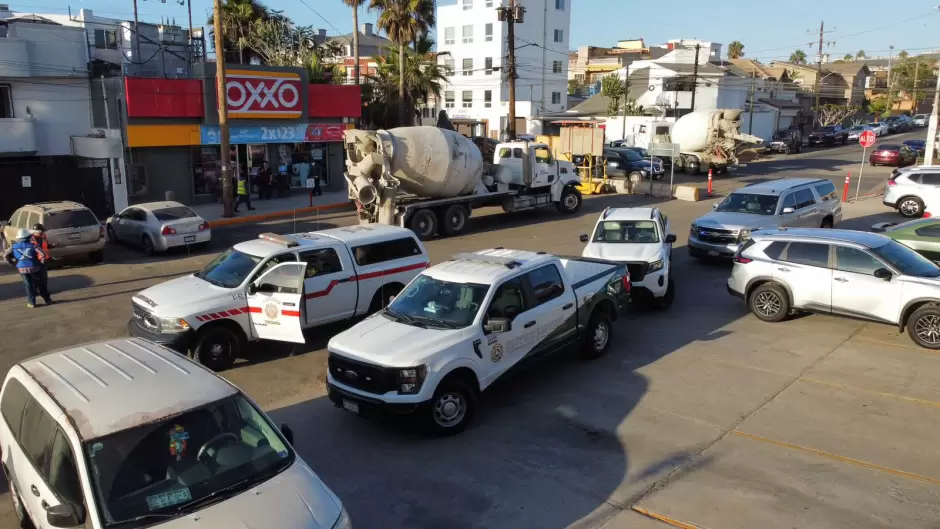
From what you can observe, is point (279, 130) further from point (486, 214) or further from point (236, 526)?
point (236, 526)

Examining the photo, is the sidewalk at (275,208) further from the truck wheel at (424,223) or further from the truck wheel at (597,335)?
the truck wheel at (597,335)

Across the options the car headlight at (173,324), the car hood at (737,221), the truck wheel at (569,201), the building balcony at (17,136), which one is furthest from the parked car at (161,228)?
the car hood at (737,221)

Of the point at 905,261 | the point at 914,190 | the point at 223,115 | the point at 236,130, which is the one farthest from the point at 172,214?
the point at 914,190

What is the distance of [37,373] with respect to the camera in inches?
219

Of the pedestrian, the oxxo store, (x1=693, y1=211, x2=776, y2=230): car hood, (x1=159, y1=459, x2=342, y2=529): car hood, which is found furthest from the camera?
the oxxo store

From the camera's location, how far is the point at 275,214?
25672mm

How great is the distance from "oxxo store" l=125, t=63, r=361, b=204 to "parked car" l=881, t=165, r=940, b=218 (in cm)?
2110

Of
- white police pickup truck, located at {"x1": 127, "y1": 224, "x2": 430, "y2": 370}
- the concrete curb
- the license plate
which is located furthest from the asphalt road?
the concrete curb

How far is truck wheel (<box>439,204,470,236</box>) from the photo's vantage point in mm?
21375

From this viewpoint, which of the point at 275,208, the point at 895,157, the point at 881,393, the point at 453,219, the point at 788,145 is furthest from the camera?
the point at 788,145

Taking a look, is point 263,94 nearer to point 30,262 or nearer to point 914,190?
point 30,262

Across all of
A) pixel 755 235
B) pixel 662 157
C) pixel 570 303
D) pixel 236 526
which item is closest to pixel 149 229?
pixel 570 303

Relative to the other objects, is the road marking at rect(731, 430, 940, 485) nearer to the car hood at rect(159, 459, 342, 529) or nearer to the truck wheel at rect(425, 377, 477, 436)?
the truck wheel at rect(425, 377, 477, 436)

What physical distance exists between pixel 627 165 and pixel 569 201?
9.45 m
